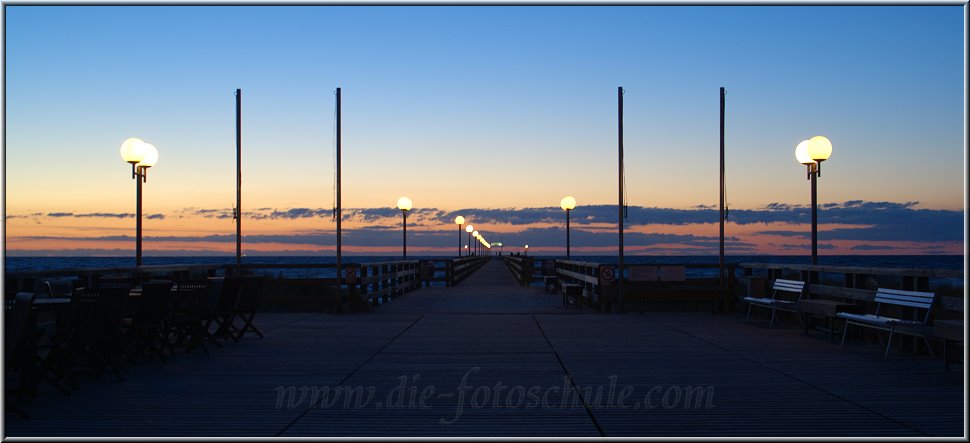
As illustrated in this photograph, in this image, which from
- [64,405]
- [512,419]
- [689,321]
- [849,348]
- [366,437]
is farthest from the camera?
[689,321]

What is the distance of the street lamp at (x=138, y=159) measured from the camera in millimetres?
12414

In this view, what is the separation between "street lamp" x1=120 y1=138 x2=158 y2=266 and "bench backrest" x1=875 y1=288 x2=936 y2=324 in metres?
9.48

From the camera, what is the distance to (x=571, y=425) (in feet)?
18.1

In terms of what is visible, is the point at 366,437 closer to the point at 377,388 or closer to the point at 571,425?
the point at 571,425

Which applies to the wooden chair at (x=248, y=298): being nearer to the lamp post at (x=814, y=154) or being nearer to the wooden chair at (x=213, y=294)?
the wooden chair at (x=213, y=294)

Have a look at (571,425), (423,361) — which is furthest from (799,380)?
(423,361)

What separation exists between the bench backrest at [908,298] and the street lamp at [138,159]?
9477mm

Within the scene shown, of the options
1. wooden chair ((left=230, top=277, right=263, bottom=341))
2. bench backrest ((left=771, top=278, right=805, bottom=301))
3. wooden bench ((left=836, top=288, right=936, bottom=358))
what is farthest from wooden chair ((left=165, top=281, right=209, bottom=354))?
bench backrest ((left=771, top=278, right=805, bottom=301))

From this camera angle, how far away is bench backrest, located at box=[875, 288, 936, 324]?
865cm

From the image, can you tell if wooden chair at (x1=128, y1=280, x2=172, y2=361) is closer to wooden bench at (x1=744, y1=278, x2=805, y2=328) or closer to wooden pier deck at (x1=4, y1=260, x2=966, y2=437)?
wooden pier deck at (x1=4, y1=260, x2=966, y2=437)

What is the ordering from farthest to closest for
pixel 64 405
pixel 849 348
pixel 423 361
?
pixel 849 348 → pixel 423 361 → pixel 64 405

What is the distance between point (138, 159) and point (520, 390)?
799cm

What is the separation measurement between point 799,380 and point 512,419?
9.35 ft

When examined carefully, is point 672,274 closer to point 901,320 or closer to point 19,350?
point 901,320
